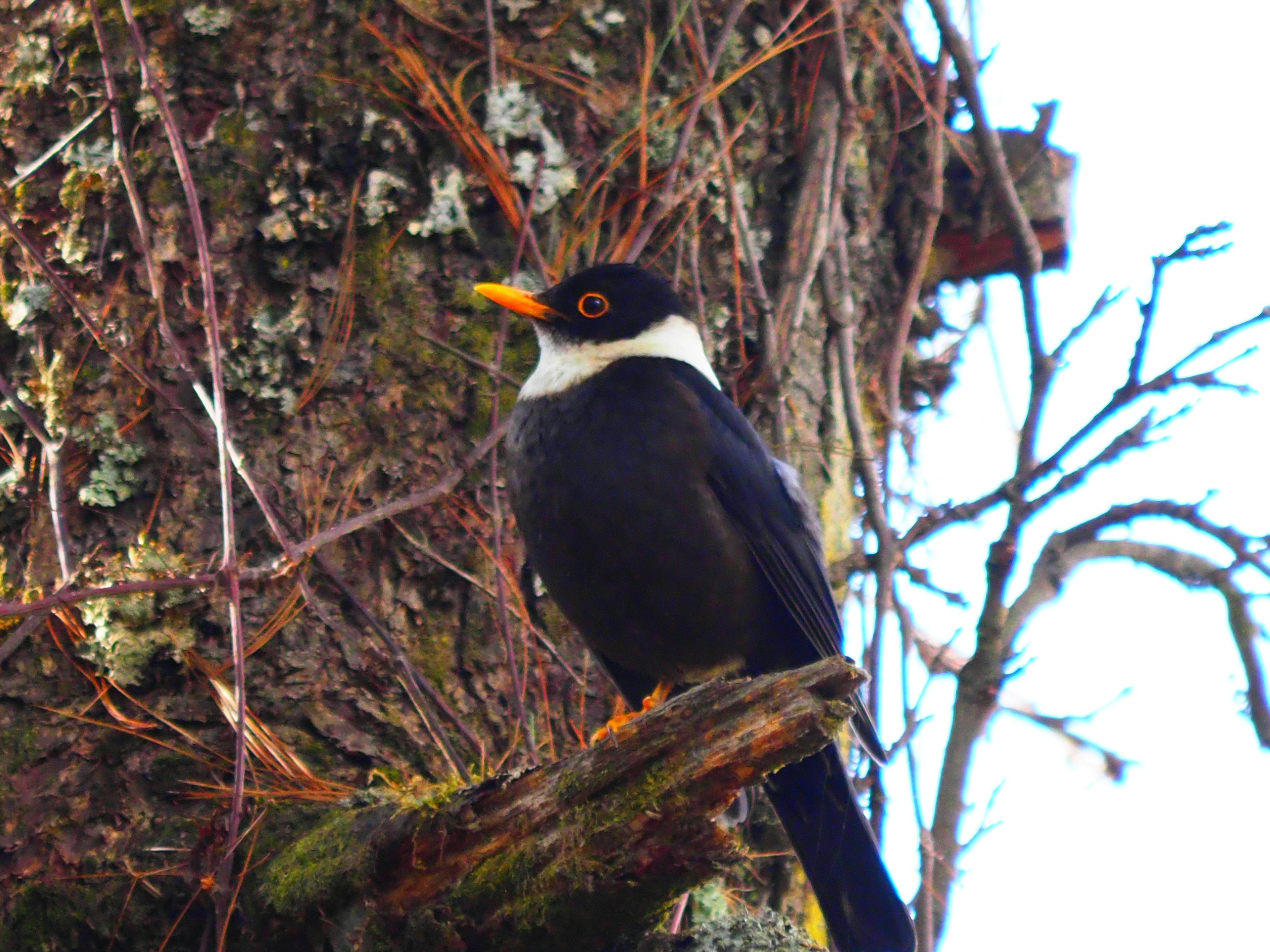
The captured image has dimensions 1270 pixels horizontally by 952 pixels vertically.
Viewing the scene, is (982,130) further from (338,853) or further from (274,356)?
(338,853)

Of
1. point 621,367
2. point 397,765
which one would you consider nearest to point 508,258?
point 621,367

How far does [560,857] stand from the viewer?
→ 6.49 ft

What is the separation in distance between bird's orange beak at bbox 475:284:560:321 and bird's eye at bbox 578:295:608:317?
0.21 feet

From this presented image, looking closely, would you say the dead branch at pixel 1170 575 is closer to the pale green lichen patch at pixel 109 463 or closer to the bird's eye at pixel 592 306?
the bird's eye at pixel 592 306

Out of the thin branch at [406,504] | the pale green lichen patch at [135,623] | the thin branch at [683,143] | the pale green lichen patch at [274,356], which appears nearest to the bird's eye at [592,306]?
the thin branch at [683,143]

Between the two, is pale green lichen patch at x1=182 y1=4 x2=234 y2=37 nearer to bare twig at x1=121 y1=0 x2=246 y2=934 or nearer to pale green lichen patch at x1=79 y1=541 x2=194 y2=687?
bare twig at x1=121 y1=0 x2=246 y2=934

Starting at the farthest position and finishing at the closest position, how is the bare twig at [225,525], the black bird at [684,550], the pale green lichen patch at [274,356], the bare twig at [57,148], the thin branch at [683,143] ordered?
the thin branch at [683,143], the bare twig at [57,148], the pale green lichen patch at [274,356], the black bird at [684,550], the bare twig at [225,525]

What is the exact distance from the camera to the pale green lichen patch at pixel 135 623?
104 inches

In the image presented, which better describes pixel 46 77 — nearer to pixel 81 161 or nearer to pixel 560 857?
pixel 81 161

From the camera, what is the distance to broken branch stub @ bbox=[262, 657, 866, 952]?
189 cm

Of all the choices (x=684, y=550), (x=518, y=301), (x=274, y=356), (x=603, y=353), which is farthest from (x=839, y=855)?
(x=274, y=356)

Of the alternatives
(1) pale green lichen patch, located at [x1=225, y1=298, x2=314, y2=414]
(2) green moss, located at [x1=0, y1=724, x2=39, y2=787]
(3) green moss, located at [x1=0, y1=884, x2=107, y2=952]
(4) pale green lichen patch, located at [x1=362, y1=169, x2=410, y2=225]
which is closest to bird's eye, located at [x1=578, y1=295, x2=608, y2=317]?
(4) pale green lichen patch, located at [x1=362, y1=169, x2=410, y2=225]

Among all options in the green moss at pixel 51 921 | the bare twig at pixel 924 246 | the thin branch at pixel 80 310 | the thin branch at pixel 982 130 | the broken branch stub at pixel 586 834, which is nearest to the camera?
the broken branch stub at pixel 586 834

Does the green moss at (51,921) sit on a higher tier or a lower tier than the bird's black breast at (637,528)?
lower
